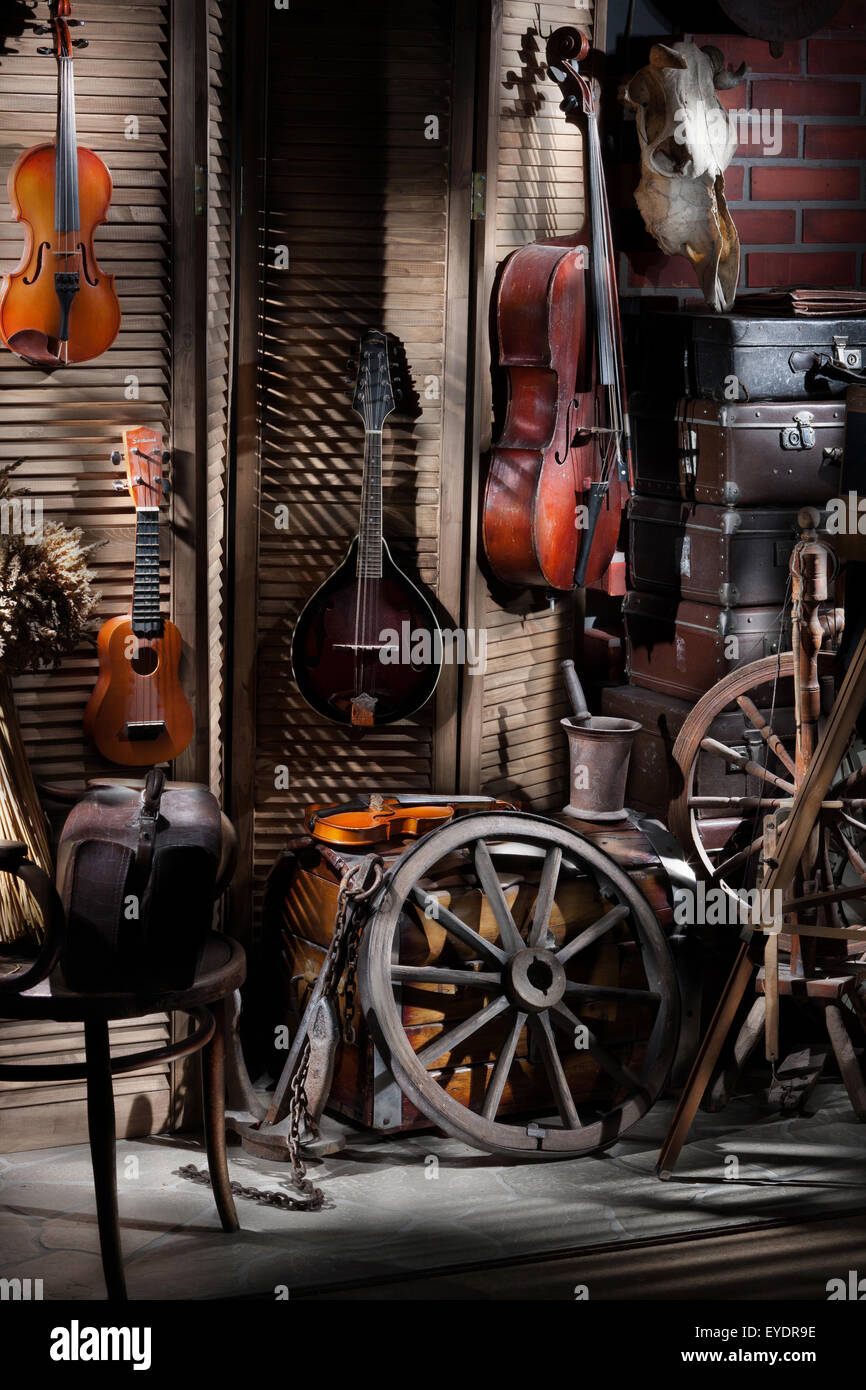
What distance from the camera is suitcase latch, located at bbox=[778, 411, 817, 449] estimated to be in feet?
14.9

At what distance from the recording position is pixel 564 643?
4.89 m

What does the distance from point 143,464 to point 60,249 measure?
1.69 ft

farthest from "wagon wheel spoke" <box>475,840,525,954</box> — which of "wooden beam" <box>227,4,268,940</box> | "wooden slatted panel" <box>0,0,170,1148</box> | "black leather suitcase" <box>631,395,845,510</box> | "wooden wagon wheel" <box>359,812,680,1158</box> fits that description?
"black leather suitcase" <box>631,395,845,510</box>

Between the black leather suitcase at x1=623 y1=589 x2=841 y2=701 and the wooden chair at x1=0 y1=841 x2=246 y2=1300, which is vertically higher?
the black leather suitcase at x1=623 y1=589 x2=841 y2=701

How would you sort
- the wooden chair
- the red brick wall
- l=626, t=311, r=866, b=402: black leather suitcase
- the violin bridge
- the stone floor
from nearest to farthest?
1. the wooden chair
2. the stone floor
3. the violin bridge
4. l=626, t=311, r=866, b=402: black leather suitcase
5. the red brick wall

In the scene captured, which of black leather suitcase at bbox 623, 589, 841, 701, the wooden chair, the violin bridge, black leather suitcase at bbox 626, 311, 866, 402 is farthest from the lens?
black leather suitcase at bbox 623, 589, 841, 701

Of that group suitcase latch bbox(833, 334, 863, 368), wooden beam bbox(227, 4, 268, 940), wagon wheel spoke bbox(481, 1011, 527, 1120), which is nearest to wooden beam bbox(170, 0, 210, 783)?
wooden beam bbox(227, 4, 268, 940)

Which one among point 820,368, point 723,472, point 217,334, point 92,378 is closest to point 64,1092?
point 92,378

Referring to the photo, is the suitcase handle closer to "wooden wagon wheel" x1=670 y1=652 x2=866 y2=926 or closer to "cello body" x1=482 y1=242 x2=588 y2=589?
"cello body" x1=482 y1=242 x2=588 y2=589

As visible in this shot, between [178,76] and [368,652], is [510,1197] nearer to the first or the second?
[368,652]

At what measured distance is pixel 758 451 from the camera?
453 cm

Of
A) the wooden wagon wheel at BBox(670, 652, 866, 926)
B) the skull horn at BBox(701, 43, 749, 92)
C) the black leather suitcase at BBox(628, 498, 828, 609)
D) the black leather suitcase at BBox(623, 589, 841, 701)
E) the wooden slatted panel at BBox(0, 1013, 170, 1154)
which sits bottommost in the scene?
the wooden slatted panel at BBox(0, 1013, 170, 1154)

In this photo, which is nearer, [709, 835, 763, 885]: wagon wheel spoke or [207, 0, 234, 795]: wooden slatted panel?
[207, 0, 234, 795]: wooden slatted panel

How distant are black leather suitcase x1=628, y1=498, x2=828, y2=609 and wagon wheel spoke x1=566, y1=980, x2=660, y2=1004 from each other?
1.06m
